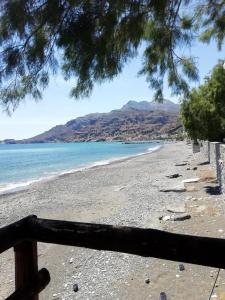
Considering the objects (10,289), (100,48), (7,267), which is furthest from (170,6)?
(7,267)

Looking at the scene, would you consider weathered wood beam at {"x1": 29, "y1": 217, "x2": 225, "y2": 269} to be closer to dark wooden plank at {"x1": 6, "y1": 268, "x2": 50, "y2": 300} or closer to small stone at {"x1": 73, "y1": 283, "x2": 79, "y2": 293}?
dark wooden plank at {"x1": 6, "y1": 268, "x2": 50, "y2": 300}

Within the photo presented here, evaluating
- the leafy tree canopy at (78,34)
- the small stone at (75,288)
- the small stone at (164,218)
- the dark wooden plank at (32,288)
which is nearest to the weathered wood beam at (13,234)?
the dark wooden plank at (32,288)

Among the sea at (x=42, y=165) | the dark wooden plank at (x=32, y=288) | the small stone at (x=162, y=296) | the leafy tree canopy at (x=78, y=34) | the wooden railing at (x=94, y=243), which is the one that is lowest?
the sea at (x=42, y=165)

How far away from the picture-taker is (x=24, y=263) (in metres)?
2.42

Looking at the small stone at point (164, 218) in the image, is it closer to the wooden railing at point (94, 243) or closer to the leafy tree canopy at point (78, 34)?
the leafy tree canopy at point (78, 34)

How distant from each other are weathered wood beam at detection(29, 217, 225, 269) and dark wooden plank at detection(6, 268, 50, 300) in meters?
0.30

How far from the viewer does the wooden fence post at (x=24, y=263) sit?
7.92 feet

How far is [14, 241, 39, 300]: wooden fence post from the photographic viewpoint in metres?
2.41

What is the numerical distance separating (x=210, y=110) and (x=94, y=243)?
30.3 meters

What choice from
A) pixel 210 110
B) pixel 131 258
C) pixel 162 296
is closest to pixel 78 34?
pixel 162 296

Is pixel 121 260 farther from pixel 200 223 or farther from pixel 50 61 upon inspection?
pixel 50 61

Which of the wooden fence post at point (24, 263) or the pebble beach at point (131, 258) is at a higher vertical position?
the wooden fence post at point (24, 263)

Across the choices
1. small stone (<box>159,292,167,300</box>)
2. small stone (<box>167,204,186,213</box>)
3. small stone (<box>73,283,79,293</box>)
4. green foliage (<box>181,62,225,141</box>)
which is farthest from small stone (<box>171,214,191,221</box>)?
green foliage (<box>181,62,225,141</box>)

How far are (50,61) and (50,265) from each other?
18.2ft
